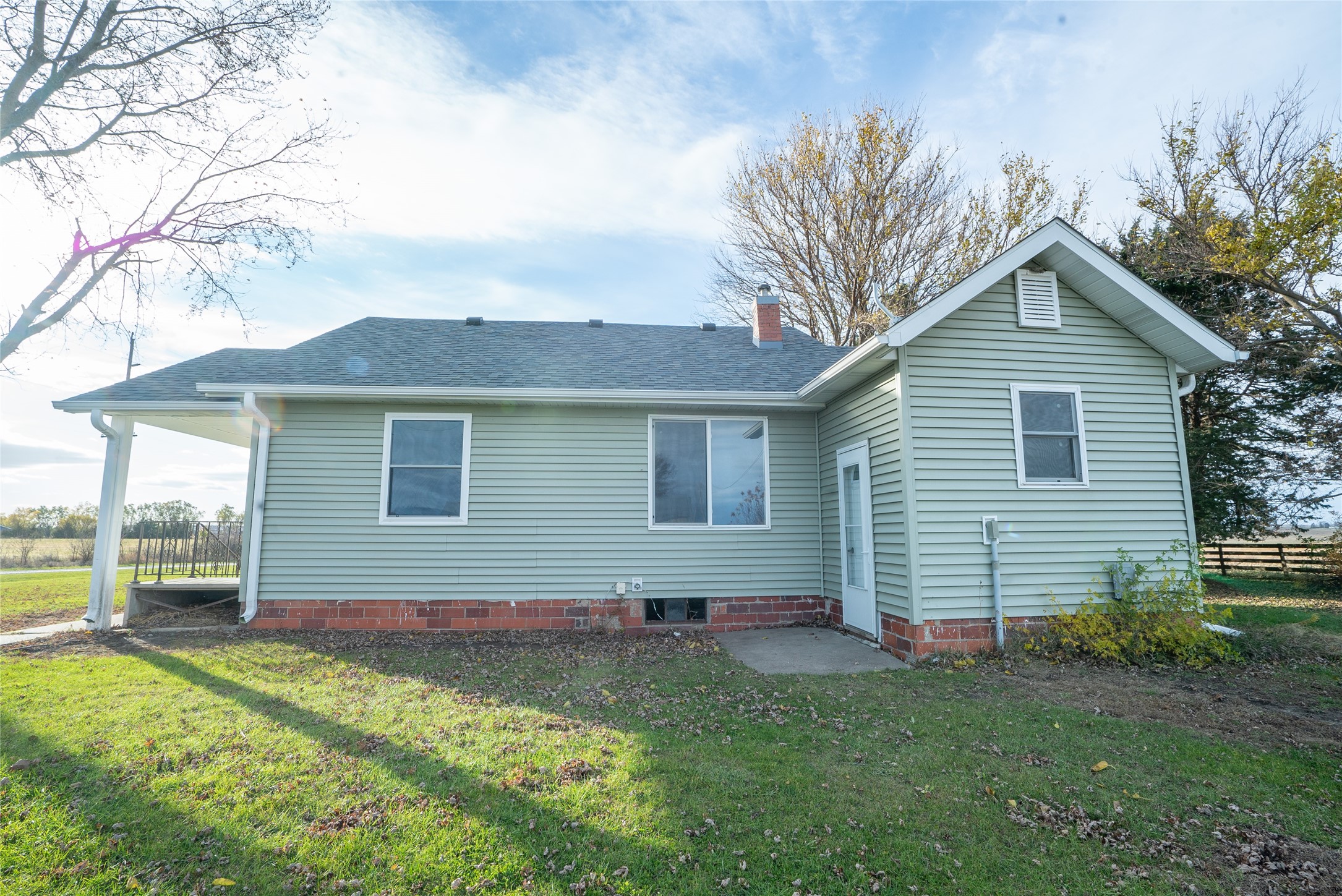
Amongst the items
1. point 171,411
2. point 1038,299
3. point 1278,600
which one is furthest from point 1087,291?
point 171,411

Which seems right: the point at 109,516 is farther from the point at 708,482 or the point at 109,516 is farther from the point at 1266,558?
the point at 1266,558

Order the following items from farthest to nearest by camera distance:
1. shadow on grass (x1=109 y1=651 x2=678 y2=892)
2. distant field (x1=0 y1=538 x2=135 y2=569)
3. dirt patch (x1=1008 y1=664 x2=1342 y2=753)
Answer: distant field (x1=0 y1=538 x2=135 y2=569)
dirt patch (x1=1008 y1=664 x2=1342 y2=753)
shadow on grass (x1=109 y1=651 x2=678 y2=892)

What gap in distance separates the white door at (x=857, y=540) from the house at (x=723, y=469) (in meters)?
0.04

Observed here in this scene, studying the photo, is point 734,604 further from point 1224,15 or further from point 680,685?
point 1224,15

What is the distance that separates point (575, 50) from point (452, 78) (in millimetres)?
1868

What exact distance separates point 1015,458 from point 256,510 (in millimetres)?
9172

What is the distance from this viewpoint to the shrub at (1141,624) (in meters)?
6.54

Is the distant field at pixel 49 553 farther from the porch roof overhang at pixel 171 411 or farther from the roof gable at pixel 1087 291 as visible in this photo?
the roof gable at pixel 1087 291

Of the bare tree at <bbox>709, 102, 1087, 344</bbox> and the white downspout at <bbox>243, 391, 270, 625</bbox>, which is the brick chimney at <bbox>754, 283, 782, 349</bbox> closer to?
the white downspout at <bbox>243, 391, 270, 625</bbox>

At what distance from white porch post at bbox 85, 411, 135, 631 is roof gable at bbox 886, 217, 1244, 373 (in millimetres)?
9832

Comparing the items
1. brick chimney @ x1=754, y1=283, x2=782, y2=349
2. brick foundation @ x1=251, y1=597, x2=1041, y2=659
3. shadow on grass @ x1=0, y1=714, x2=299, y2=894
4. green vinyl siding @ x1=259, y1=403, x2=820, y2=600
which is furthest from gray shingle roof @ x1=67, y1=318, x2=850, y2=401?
shadow on grass @ x1=0, y1=714, x2=299, y2=894

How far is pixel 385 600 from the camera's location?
8438 millimetres

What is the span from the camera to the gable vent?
292 inches

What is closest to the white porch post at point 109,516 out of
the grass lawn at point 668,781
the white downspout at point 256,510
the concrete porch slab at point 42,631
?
the concrete porch slab at point 42,631
